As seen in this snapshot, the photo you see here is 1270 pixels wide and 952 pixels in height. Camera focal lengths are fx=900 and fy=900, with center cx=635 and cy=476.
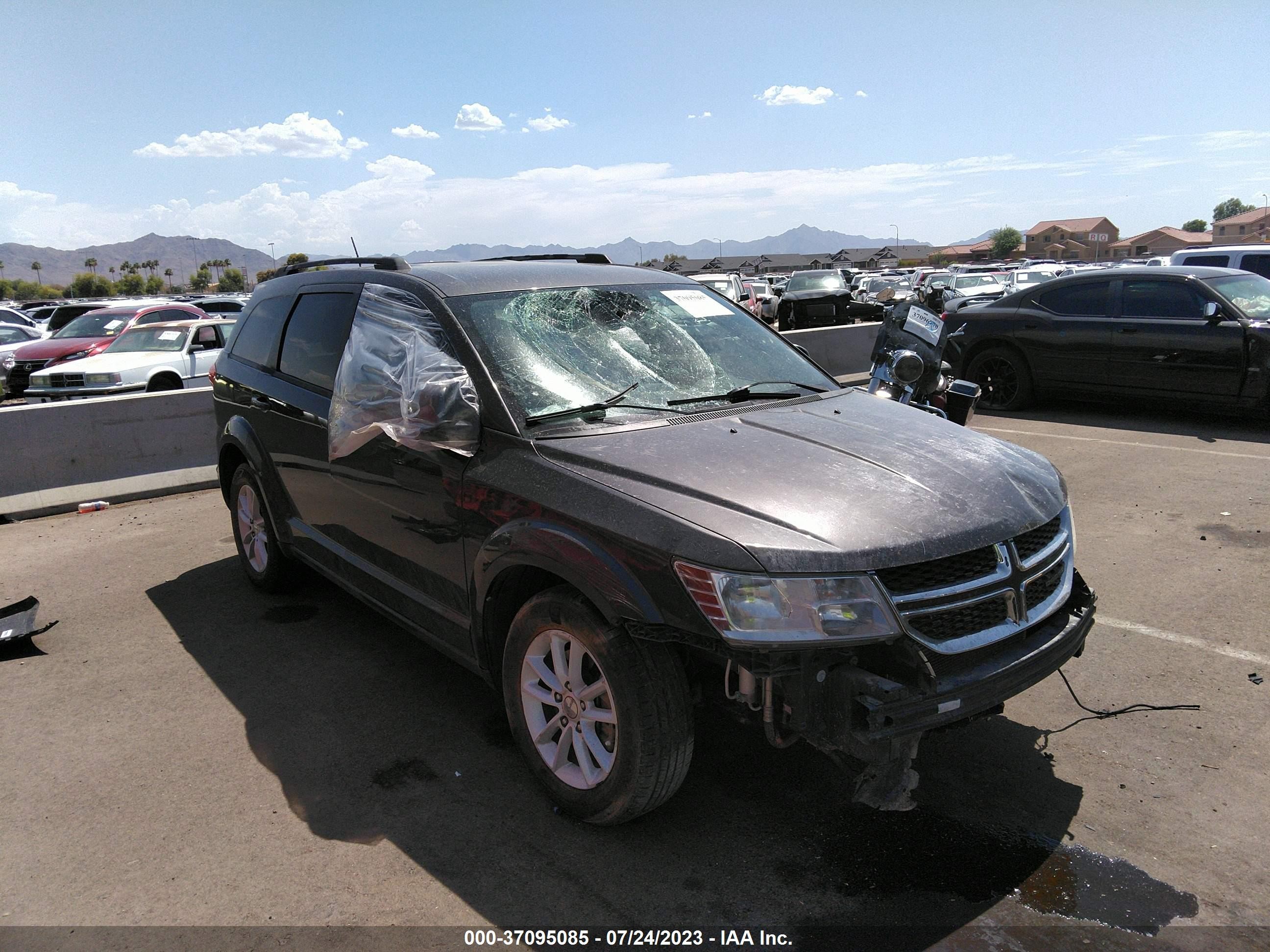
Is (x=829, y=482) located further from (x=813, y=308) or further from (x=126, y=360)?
(x=813, y=308)

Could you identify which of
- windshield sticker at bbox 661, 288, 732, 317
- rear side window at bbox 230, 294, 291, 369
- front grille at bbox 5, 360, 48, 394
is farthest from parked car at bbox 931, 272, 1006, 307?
rear side window at bbox 230, 294, 291, 369

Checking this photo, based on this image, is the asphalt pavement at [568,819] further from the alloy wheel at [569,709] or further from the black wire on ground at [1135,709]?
the alloy wheel at [569,709]

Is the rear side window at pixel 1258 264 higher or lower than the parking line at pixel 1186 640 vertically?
higher

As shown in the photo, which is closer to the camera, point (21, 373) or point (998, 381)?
point (998, 381)

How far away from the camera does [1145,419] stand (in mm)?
10102

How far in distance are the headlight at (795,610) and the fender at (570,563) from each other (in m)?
0.22

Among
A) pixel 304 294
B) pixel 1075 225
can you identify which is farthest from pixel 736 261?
pixel 304 294

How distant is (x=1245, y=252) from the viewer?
41.7 feet

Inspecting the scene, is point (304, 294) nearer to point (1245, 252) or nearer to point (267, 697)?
point (267, 697)

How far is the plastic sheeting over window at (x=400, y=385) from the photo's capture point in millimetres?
3377

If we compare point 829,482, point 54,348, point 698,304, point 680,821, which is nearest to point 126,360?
point 54,348

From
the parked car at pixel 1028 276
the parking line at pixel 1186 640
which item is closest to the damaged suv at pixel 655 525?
the parking line at pixel 1186 640

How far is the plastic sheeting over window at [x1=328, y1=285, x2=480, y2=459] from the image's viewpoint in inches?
133

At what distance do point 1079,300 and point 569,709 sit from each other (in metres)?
9.51
